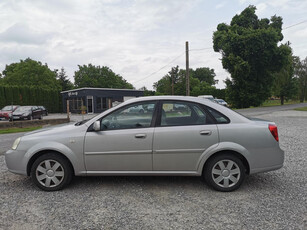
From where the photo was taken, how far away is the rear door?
3312mm

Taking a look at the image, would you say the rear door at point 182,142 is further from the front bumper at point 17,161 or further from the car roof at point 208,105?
the front bumper at point 17,161

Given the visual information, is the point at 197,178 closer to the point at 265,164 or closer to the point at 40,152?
the point at 265,164

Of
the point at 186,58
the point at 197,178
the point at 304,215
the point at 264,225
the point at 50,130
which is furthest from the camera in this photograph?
the point at 186,58

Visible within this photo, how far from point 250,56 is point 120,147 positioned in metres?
30.2

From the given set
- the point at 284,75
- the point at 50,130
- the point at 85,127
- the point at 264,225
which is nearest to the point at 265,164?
the point at 264,225

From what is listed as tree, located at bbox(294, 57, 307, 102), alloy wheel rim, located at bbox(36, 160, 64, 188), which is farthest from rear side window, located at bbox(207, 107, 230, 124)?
tree, located at bbox(294, 57, 307, 102)

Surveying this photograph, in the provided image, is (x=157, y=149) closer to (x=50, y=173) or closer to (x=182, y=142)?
(x=182, y=142)

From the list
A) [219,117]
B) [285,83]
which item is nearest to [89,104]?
[219,117]

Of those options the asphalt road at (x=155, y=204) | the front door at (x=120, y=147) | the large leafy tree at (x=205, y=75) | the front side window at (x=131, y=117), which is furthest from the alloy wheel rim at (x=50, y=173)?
the large leafy tree at (x=205, y=75)

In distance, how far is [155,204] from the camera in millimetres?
3020

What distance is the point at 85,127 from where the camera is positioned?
3471 millimetres

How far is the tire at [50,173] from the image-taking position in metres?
3.43

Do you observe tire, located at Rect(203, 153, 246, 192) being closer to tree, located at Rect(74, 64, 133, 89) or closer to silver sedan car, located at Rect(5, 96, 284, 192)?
silver sedan car, located at Rect(5, 96, 284, 192)

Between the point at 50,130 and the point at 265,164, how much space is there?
11.7ft
